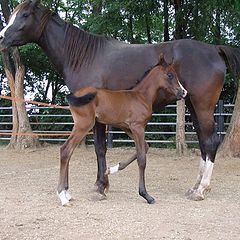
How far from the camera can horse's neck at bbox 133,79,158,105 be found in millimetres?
5023

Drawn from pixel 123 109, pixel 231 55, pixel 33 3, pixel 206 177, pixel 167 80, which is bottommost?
pixel 206 177

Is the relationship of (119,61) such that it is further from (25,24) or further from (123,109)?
(25,24)

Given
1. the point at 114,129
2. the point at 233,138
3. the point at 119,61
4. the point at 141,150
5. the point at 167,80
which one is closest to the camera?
the point at 141,150

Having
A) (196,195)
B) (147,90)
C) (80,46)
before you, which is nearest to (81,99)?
(147,90)

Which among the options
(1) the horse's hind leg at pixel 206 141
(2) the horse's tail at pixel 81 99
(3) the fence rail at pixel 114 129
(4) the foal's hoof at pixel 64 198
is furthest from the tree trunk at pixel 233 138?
(4) the foal's hoof at pixel 64 198

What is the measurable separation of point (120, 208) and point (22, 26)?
8.41ft

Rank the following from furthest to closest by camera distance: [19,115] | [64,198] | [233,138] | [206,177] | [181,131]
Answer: [19,115] < [181,131] < [233,138] < [206,177] < [64,198]

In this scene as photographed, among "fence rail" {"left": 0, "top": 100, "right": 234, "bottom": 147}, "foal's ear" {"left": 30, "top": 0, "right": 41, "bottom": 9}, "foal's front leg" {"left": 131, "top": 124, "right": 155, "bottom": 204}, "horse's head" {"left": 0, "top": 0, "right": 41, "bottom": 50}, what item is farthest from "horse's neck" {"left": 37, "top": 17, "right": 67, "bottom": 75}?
"fence rail" {"left": 0, "top": 100, "right": 234, "bottom": 147}

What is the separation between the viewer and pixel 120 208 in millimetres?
4547

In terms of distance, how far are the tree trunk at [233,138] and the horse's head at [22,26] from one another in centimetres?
471

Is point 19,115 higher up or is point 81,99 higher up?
point 81,99

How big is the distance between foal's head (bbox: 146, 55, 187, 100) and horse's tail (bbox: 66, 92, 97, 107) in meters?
0.71

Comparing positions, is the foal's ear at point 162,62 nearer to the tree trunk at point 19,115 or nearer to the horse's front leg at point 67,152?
the horse's front leg at point 67,152

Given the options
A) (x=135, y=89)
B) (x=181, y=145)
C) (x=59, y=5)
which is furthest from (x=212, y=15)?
(x=135, y=89)
